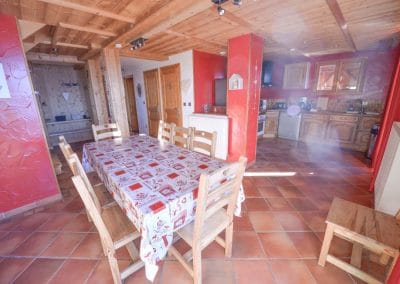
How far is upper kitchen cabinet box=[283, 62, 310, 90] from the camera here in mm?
4758

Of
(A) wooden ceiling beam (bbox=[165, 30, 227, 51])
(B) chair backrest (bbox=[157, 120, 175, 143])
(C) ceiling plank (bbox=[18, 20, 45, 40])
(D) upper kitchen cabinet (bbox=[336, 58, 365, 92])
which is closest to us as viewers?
(C) ceiling plank (bbox=[18, 20, 45, 40])

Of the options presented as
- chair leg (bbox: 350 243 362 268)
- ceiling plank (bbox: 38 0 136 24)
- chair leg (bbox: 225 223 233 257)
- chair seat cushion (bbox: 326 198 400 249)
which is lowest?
chair leg (bbox: 350 243 362 268)

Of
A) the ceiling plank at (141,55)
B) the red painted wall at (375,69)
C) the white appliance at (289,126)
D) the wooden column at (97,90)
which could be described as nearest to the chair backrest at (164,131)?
the ceiling plank at (141,55)

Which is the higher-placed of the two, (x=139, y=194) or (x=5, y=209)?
(x=139, y=194)

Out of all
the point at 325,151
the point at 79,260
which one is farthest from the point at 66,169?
the point at 325,151

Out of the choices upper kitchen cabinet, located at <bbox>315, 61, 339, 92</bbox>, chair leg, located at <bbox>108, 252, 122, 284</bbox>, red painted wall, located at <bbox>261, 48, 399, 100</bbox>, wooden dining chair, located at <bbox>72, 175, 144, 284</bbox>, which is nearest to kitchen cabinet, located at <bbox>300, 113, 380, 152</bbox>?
red painted wall, located at <bbox>261, 48, 399, 100</bbox>

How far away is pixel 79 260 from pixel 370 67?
600 centimetres

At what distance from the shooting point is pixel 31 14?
77.5 inches

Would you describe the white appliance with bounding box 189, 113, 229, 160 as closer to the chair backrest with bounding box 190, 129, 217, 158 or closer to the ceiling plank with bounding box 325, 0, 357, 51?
the chair backrest with bounding box 190, 129, 217, 158

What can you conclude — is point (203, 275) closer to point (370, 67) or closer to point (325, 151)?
point (325, 151)

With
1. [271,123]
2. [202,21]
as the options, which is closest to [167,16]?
[202,21]

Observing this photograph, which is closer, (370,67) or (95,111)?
(370,67)

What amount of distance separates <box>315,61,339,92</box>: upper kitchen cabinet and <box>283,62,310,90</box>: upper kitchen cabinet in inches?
10.1

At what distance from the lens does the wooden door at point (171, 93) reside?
13.7 feet
